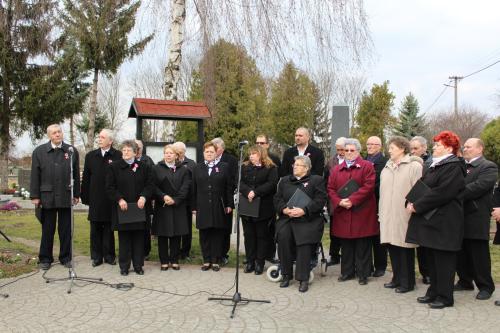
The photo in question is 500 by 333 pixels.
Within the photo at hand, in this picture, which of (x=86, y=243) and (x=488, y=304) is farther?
(x=86, y=243)

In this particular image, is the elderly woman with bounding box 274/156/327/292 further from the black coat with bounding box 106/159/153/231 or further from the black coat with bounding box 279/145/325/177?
the black coat with bounding box 106/159/153/231

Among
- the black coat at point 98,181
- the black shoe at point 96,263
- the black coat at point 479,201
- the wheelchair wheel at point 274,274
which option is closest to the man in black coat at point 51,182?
the black coat at point 98,181

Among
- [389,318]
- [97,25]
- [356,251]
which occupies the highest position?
[97,25]

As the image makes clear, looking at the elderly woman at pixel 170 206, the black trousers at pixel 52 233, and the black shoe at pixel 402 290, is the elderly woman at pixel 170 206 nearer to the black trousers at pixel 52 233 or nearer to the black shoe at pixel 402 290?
the black trousers at pixel 52 233

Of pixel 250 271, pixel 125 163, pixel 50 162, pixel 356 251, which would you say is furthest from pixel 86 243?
pixel 356 251

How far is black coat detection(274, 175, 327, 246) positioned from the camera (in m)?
5.90

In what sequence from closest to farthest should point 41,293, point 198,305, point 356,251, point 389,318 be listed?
1. point 389,318
2. point 198,305
3. point 41,293
4. point 356,251

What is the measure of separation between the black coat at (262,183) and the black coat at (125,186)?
4.42 feet

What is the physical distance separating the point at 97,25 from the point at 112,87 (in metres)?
22.1

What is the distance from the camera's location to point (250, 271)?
666 centimetres

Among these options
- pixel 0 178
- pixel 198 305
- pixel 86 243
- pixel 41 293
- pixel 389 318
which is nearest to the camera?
pixel 389 318

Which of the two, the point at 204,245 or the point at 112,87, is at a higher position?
the point at 112,87

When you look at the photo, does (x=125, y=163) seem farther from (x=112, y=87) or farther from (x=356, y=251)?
(x=112, y=87)

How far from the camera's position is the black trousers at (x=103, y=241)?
705cm
